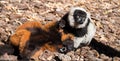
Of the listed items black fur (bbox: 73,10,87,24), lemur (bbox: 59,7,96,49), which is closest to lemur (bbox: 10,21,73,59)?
lemur (bbox: 59,7,96,49)

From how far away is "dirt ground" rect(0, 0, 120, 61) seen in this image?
787cm

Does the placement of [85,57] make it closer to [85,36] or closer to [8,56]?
[85,36]

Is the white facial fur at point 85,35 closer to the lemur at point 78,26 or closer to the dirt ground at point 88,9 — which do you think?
the lemur at point 78,26

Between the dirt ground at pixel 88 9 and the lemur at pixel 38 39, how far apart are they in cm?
18

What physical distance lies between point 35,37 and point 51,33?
0.37m

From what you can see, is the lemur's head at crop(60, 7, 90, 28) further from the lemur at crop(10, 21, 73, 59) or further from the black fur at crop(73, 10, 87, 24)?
the lemur at crop(10, 21, 73, 59)

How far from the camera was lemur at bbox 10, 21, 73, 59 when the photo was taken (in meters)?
7.11

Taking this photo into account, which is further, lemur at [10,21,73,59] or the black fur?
the black fur

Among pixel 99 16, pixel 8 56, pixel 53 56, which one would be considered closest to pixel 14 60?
pixel 8 56

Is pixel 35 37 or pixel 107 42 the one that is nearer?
pixel 35 37

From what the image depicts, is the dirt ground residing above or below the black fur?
below

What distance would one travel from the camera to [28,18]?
8719mm

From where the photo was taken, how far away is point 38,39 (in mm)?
7410

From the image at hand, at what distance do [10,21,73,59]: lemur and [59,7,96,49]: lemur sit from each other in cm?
13
